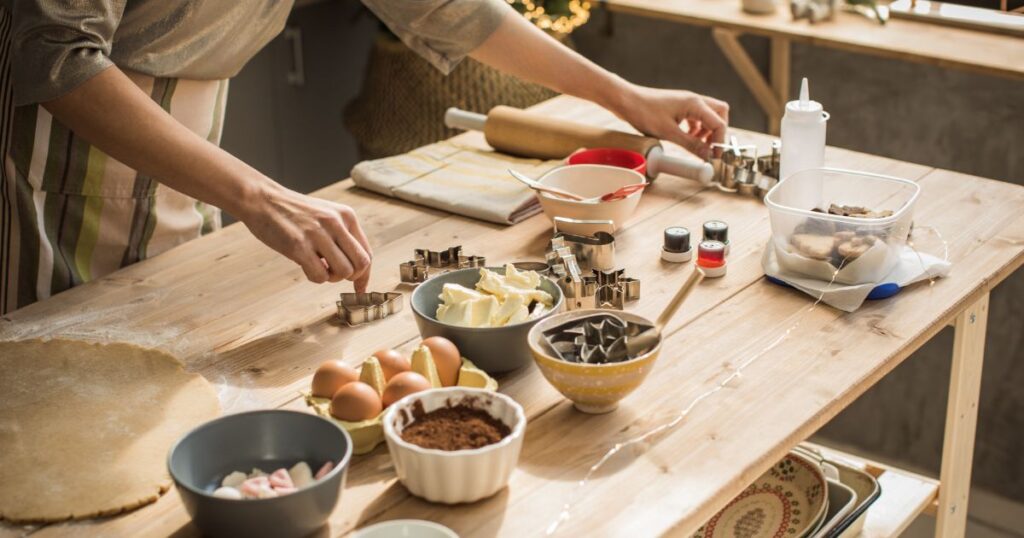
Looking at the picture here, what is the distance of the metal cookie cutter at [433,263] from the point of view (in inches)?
59.6

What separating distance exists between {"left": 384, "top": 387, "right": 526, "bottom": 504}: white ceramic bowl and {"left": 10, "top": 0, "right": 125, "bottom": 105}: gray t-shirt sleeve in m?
0.59

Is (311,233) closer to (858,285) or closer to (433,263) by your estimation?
(433,263)

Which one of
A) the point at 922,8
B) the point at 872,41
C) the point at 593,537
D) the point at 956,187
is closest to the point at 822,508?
the point at 956,187

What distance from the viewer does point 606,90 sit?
1887 millimetres

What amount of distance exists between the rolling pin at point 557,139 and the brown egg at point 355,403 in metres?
0.80

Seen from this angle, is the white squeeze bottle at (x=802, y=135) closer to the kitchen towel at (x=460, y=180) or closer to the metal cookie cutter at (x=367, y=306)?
the kitchen towel at (x=460, y=180)

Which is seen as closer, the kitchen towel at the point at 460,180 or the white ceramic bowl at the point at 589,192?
the white ceramic bowl at the point at 589,192

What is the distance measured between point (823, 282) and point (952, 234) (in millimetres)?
275

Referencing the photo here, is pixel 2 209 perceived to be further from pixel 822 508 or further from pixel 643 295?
pixel 822 508

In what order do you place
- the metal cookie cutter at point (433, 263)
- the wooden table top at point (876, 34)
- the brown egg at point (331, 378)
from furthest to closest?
the wooden table top at point (876, 34), the metal cookie cutter at point (433, 263), the brown egg at point (331, 378)

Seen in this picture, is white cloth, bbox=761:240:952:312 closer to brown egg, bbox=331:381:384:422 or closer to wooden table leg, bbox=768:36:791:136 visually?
brown egg, bbox=331:381:384:422

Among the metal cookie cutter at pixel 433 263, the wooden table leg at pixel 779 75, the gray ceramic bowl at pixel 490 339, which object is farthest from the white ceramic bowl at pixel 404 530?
the wooden table leg at pixel 779 75

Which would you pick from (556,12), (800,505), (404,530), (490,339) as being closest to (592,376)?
(490,339)

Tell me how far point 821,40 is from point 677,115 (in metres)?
0.78
